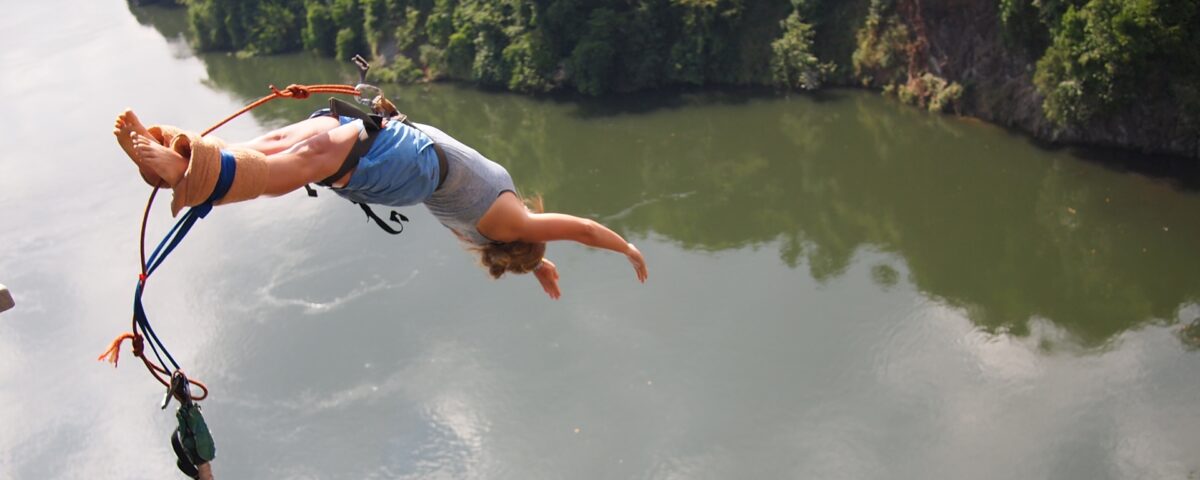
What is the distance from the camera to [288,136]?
2.24 metres

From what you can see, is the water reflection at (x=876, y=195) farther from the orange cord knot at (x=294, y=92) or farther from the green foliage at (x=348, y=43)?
the orange cord knot at (x=294, y=92)

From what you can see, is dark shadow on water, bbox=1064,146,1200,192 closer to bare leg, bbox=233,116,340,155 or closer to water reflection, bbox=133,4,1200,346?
water reflection, bbox=133,4,1200,346

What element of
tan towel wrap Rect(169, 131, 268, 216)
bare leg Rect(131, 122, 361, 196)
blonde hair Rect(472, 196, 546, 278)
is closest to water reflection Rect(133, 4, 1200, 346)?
blonde hair Rect(472, 196, 546, 278)

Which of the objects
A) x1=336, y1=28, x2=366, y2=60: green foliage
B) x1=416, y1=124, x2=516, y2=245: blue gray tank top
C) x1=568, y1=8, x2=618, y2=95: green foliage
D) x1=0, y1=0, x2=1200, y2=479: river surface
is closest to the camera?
x1=416, y1=124, x2=516, y2=245: blue gray tank top

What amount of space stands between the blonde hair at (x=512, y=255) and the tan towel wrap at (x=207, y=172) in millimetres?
794

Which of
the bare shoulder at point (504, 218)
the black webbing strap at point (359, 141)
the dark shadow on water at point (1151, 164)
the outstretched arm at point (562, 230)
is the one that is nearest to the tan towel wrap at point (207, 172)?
the black webbing strap at point (359, 141)

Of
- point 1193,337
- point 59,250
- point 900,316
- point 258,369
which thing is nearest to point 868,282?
point 900,316

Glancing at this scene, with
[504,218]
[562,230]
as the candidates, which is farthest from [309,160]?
[562,230]

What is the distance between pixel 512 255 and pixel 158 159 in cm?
106

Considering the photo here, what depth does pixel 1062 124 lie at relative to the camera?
41.0 ft

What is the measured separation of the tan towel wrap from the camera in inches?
79.4

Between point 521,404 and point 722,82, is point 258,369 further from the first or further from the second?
point 722,82

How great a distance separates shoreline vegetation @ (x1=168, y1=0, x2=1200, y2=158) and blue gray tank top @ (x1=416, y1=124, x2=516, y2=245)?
1055 centimetres

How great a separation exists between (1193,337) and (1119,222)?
7.58 feet
